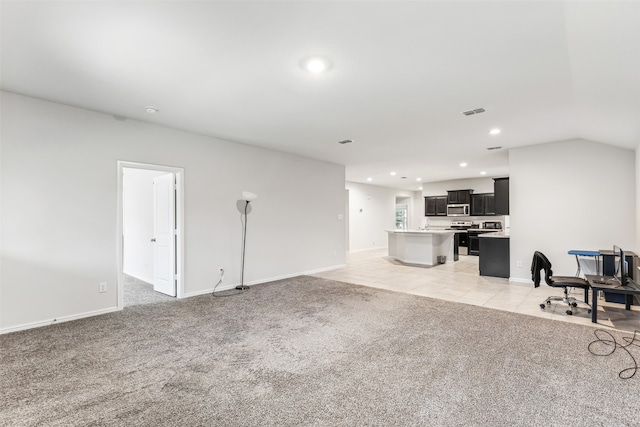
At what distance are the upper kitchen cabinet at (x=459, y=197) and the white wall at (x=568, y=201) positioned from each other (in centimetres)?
500

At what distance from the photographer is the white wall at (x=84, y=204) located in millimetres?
3443

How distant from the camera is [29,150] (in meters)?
3.52

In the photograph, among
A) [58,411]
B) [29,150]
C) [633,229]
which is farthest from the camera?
[633,229]

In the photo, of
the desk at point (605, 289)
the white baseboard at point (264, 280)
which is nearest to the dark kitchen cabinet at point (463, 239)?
the white baseboard at point (264, 280)

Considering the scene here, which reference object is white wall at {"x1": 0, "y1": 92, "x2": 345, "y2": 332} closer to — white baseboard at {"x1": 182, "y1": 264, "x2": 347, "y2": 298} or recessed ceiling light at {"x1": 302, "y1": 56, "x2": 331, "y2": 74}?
white baseboard at {"x1": 182, "y1": 264, "x2": 347, "y2": 298}

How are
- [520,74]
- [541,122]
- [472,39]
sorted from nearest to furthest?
1. [472,39]
2. [520,74]
3. [541,122]

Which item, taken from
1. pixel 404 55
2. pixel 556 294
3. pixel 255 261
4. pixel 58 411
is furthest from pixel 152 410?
pixel 556 294

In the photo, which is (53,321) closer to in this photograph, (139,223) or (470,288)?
(139,223)

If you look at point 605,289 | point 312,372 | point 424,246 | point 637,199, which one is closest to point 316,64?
point 312,372

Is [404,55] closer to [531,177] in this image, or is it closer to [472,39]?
[472,39]

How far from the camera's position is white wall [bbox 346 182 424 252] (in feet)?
37.1

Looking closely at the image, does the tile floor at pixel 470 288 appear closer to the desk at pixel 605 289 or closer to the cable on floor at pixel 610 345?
the desk at pixel 605 289

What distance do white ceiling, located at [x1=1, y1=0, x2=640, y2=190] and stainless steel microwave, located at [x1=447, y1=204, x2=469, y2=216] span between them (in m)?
6.07

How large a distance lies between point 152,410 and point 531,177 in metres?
6.61
